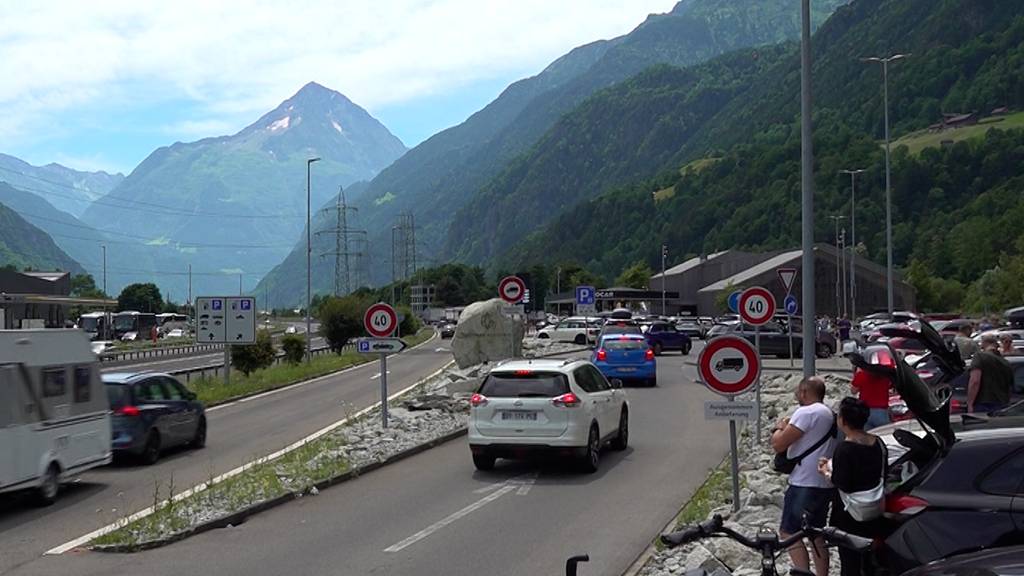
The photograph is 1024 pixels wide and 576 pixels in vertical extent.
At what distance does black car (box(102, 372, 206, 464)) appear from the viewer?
18188 millimetres

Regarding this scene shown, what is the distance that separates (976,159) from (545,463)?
149099 mm

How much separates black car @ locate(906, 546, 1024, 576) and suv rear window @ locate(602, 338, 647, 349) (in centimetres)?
2885

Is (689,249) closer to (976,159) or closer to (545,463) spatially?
(976,159)

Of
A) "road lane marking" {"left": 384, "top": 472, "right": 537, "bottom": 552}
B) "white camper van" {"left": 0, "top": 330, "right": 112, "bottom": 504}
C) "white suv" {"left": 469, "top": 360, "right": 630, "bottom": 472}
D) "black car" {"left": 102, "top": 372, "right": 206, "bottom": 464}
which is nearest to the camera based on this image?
"road lane marking" {"left": 384, "top": 472, "right": 537, "bottom": 552}

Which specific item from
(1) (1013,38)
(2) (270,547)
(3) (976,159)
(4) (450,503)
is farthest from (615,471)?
(1) (1013,38)

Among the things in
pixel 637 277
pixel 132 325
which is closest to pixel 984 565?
pixel 132 325

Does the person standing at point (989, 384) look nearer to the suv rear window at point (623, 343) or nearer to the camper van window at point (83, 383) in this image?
the camper van window at point (83, 383)

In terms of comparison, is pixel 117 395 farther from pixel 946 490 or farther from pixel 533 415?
pixel 946 490

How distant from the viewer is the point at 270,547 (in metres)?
11.2

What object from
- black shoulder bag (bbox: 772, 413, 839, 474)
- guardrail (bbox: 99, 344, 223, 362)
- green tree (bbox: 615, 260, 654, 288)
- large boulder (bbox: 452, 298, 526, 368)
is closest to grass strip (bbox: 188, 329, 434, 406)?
large boulder (bbox: 452, 298, 526, 368)

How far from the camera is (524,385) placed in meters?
16.2

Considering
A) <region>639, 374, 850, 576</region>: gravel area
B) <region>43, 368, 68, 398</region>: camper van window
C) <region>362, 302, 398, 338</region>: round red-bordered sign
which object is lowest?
<region>639, 374, 850, 576</region>: gravel area

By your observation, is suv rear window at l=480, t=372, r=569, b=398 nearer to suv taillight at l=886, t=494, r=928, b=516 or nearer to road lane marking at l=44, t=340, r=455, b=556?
road lane marking at l=44, t=340, r=455, b=556

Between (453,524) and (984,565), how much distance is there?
338 inches
